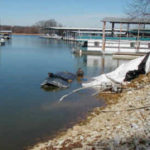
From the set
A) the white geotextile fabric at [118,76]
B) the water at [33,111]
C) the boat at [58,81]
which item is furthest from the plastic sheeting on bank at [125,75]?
the boat at [58,81]

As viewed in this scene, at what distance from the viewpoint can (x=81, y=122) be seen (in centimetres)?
1001

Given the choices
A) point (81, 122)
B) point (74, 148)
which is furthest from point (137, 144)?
point (81, 122)

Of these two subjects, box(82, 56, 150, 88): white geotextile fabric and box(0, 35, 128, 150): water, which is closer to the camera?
box(0, 35, 128, 150): water

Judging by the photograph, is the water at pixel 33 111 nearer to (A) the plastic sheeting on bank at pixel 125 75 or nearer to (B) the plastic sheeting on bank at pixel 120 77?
(B) the plastic sheeting on bank at pixel 120 77

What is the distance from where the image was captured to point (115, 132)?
24.1ft

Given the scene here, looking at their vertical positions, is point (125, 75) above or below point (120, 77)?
above

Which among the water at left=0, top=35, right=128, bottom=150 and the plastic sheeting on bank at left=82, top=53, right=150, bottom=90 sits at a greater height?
the plastic sheeting on bank at left=82, top=53, right=150, bottom=90

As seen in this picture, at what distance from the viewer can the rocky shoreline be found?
6445 mm

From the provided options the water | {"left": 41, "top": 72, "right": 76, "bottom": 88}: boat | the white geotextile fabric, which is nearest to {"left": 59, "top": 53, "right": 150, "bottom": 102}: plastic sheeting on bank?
the white geotextile fabric

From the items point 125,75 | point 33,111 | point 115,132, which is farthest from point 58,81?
point 115,132

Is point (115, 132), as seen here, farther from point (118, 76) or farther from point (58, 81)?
point (118, 76)

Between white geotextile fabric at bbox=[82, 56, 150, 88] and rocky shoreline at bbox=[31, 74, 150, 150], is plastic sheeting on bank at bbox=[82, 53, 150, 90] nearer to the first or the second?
white geotextile fabric at bbox=[82, 56, 150, 88]

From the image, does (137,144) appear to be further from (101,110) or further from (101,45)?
(101,45)

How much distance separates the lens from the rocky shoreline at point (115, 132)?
6445 mm
